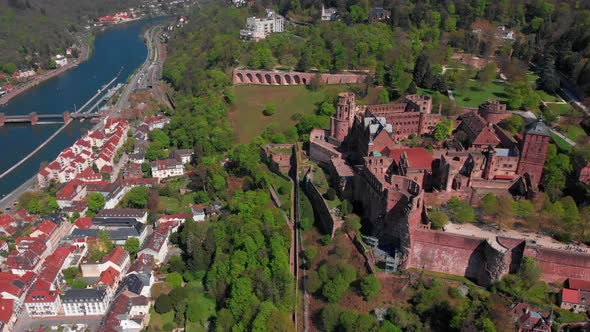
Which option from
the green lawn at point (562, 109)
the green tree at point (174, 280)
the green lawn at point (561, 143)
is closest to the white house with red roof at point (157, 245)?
the green tree at point (174, 280)

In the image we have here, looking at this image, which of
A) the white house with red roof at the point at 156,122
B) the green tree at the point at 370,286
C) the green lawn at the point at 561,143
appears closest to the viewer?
the green tree at the point at 370,286

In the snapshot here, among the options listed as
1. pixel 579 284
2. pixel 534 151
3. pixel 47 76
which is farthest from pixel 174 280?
pixel 47 76

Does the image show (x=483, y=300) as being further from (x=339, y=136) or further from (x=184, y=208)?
(x=184, y=208)

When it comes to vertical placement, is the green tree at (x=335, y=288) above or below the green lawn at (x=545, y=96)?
below

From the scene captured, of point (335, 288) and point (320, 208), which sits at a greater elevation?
point (320, 208)

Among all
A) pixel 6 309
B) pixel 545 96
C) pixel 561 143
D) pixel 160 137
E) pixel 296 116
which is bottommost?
pixel 6 309

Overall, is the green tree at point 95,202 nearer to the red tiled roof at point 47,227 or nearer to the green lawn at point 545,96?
the red tiled roof at point 47,227

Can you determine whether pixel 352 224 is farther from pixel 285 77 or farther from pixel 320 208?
pixel 285 77
